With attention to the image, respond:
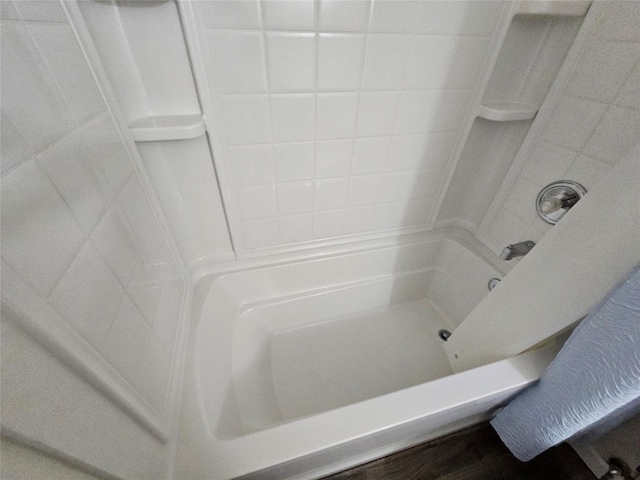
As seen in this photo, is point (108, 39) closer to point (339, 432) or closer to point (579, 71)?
point (339, 432)

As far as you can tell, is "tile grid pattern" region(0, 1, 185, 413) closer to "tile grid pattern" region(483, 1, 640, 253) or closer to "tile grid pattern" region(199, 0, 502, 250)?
"tile grid pattern" region(199, 0, 502, 250)

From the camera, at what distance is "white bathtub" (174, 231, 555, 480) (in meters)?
0.58

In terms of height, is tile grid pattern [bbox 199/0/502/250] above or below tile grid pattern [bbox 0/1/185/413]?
above

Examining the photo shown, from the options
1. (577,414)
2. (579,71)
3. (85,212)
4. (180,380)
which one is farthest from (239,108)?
(577,414)

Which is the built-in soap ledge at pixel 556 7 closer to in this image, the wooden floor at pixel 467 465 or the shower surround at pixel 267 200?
the shower surround at pixel 267 200

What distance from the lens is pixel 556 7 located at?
0.69 m

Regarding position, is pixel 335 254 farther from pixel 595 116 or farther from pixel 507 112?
pixel 595 116

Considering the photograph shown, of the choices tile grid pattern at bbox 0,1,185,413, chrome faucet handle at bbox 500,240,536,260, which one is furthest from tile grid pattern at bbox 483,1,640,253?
tile grid pattern at bbox 0,1,185,413

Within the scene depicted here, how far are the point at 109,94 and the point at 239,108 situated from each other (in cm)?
29

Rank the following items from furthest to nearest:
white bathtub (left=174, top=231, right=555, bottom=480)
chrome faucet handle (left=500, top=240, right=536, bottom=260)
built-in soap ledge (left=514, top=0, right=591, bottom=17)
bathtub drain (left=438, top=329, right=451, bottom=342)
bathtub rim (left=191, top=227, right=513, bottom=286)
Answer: bathtub drain (left=438, top=329, right=451, bottom=342)
bathtub rim (left=191, top=227, right=513, bottom=286)
chrome faucet handle (left=500, top=240, right=536, bottom=260)
built-in soap ledge (left=514, top=0, right=591, bottom=17)
white bathtub (left=174, top=231, right=555, bottom=480)

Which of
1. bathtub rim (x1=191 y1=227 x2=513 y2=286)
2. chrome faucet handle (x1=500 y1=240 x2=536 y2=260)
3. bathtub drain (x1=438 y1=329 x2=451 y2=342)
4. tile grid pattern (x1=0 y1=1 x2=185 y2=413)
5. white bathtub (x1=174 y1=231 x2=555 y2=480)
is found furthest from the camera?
bathtub drain (x1=438 y1=329 x2=451 y2=342)

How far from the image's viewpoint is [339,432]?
0.58m

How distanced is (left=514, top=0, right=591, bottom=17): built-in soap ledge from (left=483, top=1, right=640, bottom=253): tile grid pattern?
6 cm

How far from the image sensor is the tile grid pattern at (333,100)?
0.66 m
